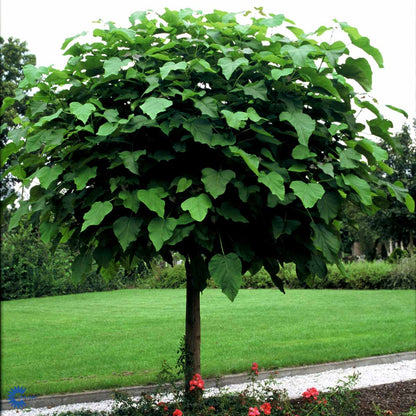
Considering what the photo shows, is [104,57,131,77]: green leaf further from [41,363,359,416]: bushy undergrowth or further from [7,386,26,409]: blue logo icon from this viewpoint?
[7,386,26,409]: blue logo icon

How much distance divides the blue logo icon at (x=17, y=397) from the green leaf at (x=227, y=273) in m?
3.00

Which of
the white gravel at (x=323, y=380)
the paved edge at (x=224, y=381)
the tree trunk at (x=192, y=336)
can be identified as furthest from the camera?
the paved edge at (x=224, y=381)

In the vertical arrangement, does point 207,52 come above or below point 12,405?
above

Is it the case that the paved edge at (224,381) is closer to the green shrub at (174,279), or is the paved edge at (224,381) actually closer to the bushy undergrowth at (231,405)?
the bushy undergrowth at (231,405)

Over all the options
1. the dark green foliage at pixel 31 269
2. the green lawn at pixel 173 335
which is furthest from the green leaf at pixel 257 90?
the dark green foliage at pixel 31 269

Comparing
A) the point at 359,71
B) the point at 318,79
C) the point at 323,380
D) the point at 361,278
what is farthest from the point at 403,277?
the point at 318,79

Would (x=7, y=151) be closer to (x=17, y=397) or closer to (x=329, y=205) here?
(x=329, y=205)

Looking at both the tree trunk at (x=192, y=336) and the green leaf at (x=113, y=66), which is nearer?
the green leaf at (x=113, y=66)

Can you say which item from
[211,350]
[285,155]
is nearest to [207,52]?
[285,155]

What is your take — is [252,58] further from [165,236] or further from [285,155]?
[165,236]

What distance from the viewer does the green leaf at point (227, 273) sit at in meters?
2.45

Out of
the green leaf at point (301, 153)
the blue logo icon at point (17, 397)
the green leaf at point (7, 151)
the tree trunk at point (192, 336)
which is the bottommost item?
the blue logo icon at point (17, 397)

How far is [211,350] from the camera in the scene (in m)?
6.67

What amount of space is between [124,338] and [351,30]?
6.40 meters
